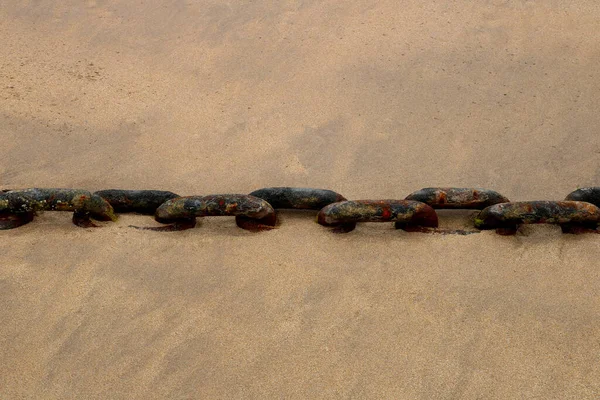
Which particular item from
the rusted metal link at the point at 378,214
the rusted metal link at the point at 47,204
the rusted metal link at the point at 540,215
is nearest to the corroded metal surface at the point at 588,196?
the rusted metal link at the point at 540,215

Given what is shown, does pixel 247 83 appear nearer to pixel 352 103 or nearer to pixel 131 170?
pixel 352 103

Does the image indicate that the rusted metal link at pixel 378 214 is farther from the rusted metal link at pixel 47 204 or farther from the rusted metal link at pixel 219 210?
the rusted metal link at pixel 47 204

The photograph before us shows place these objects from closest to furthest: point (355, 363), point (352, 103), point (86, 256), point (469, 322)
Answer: point (355, 363), point (469, 322), point (86, 256), point (352, 103)

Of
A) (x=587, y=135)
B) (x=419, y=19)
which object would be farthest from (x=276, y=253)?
(x=419, y=19)

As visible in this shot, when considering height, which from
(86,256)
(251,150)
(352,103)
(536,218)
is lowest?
(86,256)

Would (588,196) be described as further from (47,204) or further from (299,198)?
(47,204)

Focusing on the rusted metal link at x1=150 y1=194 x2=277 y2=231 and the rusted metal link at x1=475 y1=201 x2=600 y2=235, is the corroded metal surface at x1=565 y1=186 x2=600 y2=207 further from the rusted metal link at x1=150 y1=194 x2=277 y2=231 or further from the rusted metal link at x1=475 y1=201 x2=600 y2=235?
the rusted metal link at x1=150 y1=194 x2=277 y2=231

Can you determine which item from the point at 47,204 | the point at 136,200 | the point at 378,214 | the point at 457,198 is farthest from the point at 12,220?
the point at 457,198

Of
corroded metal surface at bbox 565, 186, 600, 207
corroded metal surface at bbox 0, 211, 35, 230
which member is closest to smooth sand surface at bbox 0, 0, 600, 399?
corroded metal surface at bbox 0, 211, 35, 230
